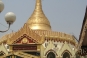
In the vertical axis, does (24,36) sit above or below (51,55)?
above

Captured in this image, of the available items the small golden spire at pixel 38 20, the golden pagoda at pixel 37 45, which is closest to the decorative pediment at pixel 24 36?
the golden pagoda at pixel 37 45

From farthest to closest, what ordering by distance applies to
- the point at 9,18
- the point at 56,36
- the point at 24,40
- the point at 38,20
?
the point at 38,20 → the point at 56,36 → the point at 24,40 → the point at 9,18

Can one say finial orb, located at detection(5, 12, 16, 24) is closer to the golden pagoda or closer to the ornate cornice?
the golden pagoda

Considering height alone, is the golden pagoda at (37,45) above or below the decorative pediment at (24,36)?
below

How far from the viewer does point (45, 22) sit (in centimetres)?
3959

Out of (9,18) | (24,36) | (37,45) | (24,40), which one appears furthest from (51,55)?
(9,18)

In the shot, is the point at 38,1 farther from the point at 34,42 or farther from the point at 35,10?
the point at 34,42

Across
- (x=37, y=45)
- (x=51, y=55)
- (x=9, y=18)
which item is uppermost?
(x=9, y=18)

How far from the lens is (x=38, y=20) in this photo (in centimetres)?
3959

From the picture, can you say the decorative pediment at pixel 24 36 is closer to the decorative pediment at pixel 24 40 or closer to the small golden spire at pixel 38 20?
the decorative pediment at pixel 24 40

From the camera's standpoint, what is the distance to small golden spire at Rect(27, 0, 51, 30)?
38.7 m

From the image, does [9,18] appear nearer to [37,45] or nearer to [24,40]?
[37,45]

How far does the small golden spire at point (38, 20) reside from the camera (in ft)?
127

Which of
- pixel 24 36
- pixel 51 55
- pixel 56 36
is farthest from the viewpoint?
pixel 56 36
